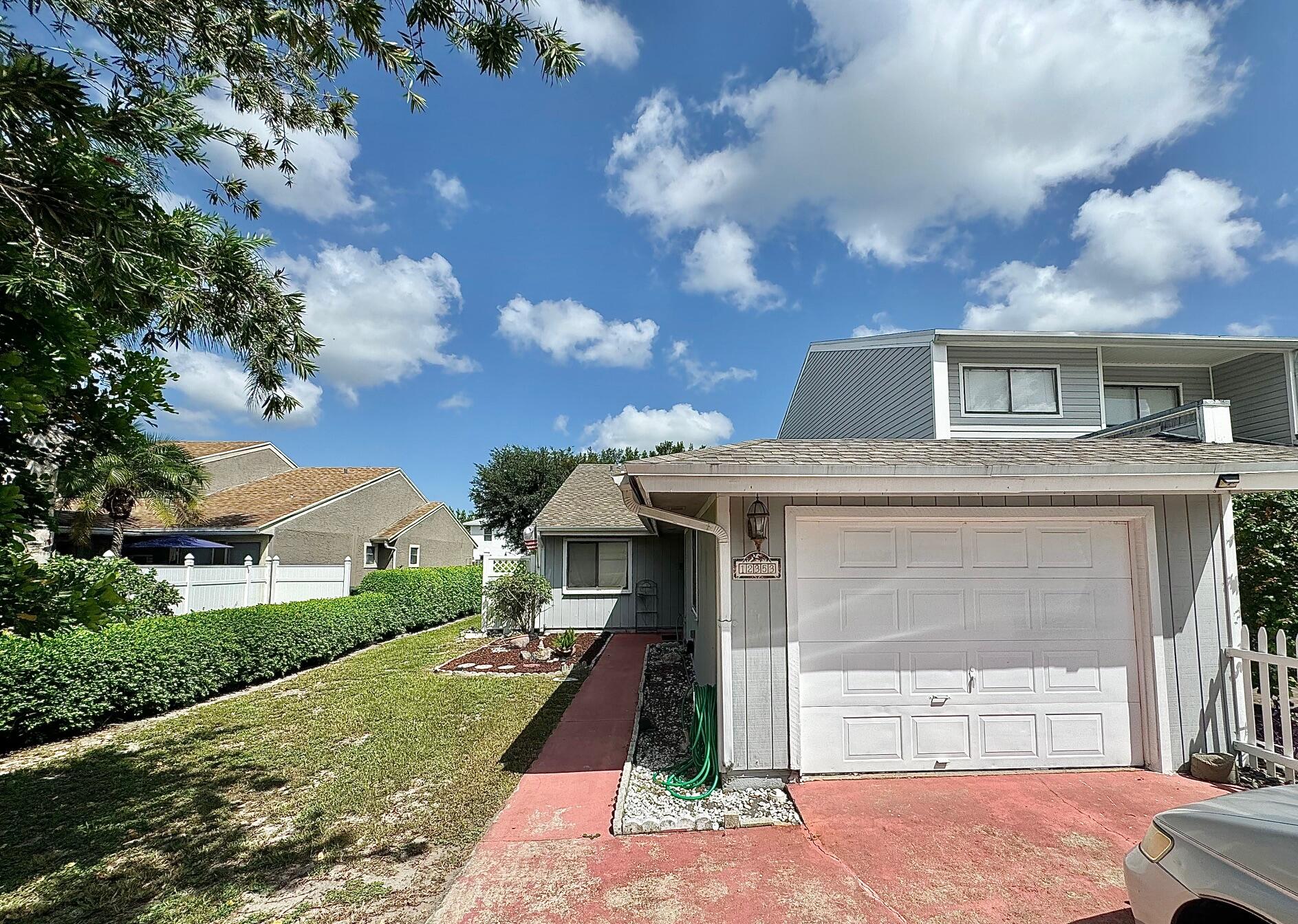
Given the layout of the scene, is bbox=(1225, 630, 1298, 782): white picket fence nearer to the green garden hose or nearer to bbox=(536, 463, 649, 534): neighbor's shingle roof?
the green garden hose

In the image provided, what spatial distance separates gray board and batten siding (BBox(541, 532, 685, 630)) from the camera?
1454cm

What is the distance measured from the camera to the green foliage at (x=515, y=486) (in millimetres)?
34094

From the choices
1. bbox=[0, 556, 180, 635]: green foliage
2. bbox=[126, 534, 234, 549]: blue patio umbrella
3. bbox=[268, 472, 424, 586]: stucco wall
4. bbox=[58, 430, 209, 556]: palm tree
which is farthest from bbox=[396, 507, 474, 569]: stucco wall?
bbox=[0, 556, 180, 635]: green foliage

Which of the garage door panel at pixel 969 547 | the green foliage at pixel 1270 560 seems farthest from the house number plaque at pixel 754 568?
the green foliage at pixel 1270 560

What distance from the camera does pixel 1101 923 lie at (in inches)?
122

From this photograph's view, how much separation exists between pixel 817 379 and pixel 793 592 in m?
12.6

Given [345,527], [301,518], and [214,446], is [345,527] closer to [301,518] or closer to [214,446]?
[301,518]

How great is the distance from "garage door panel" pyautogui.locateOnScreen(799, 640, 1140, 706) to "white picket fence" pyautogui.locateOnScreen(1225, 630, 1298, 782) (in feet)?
2.62

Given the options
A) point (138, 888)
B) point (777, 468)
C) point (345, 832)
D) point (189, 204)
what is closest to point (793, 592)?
point (777, 468)

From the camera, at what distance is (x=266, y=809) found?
16.1 feet

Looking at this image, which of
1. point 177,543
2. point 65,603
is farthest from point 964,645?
point 177,543

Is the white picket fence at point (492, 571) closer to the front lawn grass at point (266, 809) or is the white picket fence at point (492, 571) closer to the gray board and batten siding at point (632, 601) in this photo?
the gray board and batten siding at point (632, 601)

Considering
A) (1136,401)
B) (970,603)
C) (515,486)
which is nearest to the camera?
(970,603)

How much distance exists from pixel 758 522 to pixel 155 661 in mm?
8431
